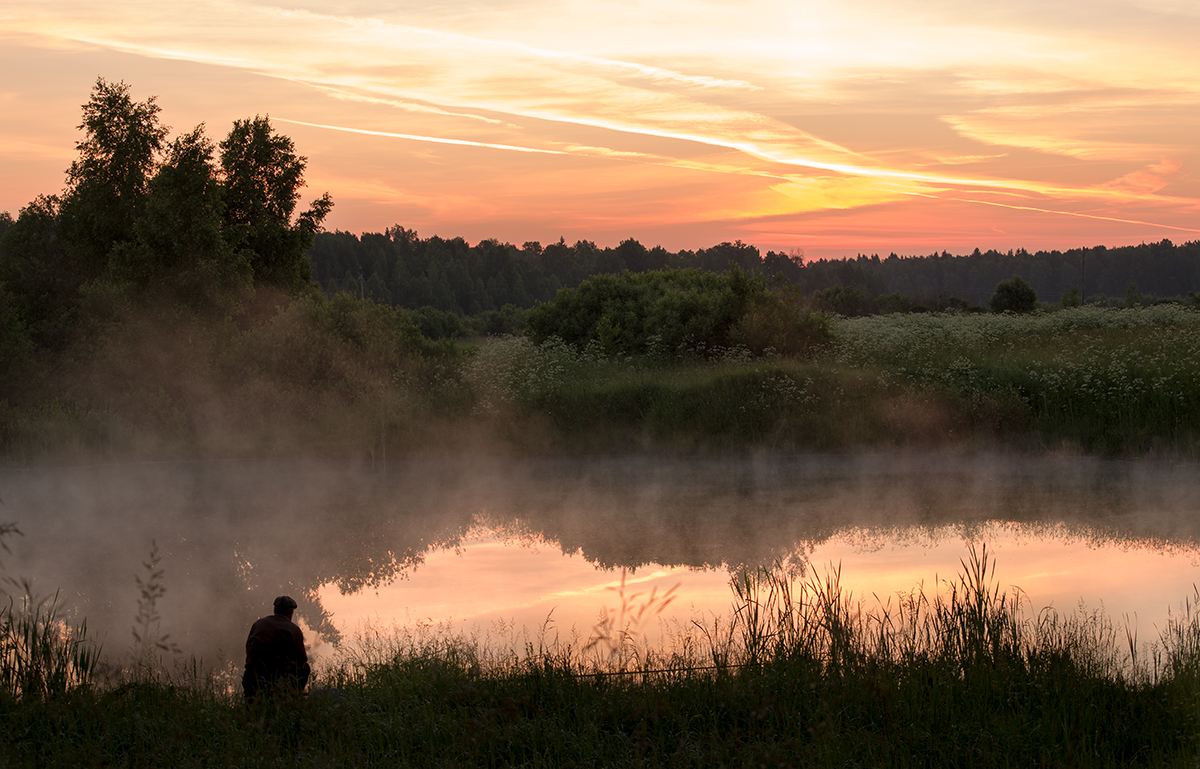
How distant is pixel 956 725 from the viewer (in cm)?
562

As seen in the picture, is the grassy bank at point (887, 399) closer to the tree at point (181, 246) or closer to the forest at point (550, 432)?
the forest at point (550, 432)

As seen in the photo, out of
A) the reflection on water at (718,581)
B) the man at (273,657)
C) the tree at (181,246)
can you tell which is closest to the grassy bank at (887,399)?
the reflection on water at (718,581)

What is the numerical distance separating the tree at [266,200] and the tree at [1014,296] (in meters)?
43.0

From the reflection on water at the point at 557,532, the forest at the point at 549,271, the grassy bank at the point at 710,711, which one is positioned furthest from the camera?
the forest at the point at 549,271

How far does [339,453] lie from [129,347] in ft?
31.6

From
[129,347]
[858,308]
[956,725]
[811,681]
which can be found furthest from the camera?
[858,308]

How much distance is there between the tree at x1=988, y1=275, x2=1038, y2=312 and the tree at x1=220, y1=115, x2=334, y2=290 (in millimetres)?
42988

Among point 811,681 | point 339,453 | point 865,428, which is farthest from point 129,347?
point 811,681

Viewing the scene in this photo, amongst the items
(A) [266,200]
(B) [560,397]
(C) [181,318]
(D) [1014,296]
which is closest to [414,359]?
(B) [560,397]

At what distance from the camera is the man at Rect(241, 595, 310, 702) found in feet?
21.3

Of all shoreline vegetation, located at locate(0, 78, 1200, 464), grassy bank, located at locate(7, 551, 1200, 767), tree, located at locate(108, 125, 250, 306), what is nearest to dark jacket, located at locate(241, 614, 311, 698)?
grassy bank, located at locate(7, 551, 1200, 767)

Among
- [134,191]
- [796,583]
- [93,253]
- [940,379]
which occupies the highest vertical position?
[134,191]

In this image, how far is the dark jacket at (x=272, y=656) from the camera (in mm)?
6516

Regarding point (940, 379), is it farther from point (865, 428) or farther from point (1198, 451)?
point (1198, 451)
